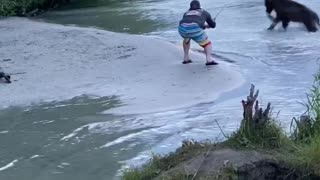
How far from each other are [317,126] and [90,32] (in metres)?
11.4

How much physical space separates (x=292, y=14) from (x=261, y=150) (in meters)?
9.81

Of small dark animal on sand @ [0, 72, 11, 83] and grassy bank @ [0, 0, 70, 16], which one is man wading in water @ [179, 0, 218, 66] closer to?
small dark animal on sand @ [0, 72, 11, 83]

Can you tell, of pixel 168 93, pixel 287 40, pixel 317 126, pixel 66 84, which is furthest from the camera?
pixel 287 40

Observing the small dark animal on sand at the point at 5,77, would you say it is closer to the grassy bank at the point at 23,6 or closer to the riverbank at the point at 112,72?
the riverbank at the point at 112,72

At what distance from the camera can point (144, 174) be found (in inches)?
226

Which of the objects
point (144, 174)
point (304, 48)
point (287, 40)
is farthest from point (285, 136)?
point (287, 40)

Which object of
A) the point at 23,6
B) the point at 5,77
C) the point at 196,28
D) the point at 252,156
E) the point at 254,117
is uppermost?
the point at 254,117

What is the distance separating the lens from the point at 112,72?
12125mm

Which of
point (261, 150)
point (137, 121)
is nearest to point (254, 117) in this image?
point (261, 150)

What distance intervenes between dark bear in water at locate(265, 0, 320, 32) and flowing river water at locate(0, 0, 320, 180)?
249mm

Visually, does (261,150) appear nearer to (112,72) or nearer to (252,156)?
(252,156)

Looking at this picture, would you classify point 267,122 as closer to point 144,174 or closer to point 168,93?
point 144,174

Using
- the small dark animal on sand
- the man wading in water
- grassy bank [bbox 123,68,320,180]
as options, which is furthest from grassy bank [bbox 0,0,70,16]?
grassy bank [bbox 123,68,320,180]

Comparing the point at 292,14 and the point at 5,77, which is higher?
the point at 292,14
